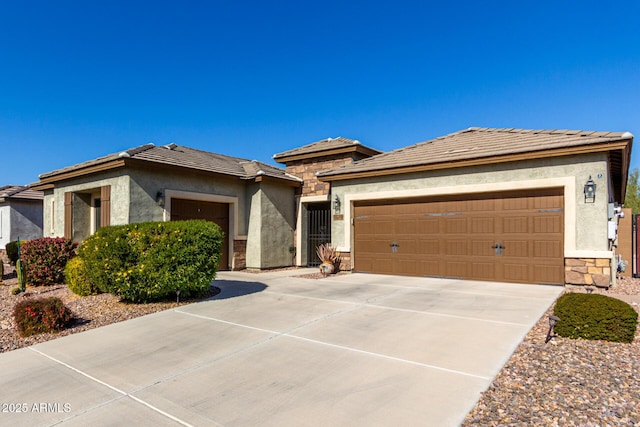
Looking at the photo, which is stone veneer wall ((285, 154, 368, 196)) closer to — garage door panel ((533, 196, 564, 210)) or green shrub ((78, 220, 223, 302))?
garage door panel ((533, 196, 564, 210))

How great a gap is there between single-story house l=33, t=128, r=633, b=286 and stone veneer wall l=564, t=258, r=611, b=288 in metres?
0.03

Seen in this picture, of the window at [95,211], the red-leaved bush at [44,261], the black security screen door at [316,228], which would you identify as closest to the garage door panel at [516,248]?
the black security screen door at [316,228]

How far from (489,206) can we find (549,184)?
146 centimetres

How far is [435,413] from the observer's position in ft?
9.65

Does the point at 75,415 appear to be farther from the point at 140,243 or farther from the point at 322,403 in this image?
the point at 140,243

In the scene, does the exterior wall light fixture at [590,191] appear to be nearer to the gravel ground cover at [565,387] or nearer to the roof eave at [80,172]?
the gravel ground cover at [565,387]

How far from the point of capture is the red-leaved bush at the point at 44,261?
9930 mm

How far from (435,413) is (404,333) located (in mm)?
2064

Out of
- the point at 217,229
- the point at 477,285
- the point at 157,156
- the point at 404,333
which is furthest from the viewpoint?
the point at 157,156

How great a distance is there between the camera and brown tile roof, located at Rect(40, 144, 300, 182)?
10.4 m

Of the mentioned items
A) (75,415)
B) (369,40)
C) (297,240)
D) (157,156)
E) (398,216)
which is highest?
(369,40)

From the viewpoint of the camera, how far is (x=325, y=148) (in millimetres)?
13719

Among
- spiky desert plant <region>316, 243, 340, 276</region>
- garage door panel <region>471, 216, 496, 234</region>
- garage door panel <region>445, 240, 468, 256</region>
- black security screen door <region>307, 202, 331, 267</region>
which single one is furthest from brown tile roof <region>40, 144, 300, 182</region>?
garage door panel <region>471, 216, 496, 234</region>

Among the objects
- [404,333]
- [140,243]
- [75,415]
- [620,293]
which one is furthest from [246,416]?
[620,293]
